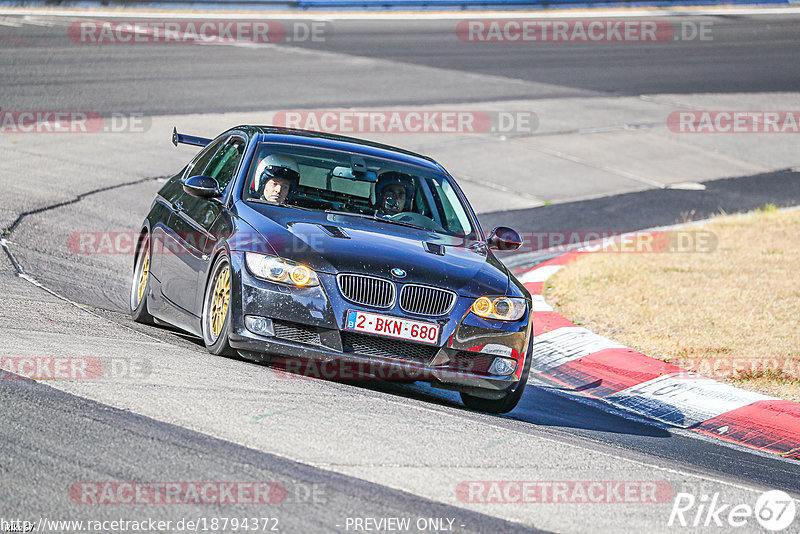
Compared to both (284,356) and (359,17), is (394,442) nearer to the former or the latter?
(284,356)

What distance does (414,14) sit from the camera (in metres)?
32.8

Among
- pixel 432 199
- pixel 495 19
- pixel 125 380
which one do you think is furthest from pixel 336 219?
pixel 495 19

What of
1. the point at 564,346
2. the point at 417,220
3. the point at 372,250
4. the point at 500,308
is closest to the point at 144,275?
the point at 417,220

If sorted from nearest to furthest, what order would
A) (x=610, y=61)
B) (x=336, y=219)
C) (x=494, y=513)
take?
1. (x=494, y=513)
2. (x=336, y=219)
3. (x=610, y=61)

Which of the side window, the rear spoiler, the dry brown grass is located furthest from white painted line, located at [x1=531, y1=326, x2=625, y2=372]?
the rear spoiler

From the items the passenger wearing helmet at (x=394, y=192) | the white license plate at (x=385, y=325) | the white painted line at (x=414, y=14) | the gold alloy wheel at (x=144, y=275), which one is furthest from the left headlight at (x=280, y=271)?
the white painted line at (x=414, y=14)

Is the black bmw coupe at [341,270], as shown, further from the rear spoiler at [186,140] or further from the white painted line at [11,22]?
the white painted line at [11,22]

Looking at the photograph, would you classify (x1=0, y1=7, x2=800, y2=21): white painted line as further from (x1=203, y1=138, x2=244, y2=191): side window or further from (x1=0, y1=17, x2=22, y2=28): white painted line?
(x1=203, y1=138, x2=244, y2=191): side window

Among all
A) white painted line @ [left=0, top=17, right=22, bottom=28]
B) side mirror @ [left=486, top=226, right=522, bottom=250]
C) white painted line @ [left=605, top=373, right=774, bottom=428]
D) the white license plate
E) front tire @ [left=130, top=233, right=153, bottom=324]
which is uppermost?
white painted line @ [left=0, top=17, right=22, bottom=28]

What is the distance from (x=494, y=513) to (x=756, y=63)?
2607cm

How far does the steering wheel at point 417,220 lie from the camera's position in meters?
7.85

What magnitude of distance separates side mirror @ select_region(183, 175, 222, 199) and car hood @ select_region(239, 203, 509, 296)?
0.32 meters

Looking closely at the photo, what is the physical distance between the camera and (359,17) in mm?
31844

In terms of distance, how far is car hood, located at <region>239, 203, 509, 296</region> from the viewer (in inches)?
265
